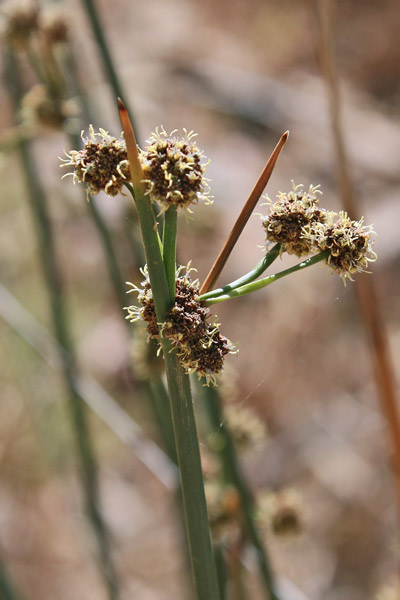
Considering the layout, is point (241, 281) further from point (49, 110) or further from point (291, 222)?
point (49, 110)

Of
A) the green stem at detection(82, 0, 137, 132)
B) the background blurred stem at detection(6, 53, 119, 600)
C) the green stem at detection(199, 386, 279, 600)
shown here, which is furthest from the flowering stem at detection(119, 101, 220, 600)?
the background blurred stem at detection(6, 53, 119, 600)

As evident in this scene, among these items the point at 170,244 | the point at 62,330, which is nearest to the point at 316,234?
the point at 170,244

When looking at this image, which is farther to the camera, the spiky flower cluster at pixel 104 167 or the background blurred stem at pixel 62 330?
the background blurred stem at pixel 62 330

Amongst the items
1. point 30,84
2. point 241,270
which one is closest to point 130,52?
point 30,84

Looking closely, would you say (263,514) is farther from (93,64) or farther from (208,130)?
(93,64)

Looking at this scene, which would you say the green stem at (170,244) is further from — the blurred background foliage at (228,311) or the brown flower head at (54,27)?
the brown flower head at (54,27)

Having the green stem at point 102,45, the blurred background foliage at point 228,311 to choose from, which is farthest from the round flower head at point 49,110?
the green stem at point 102,45
